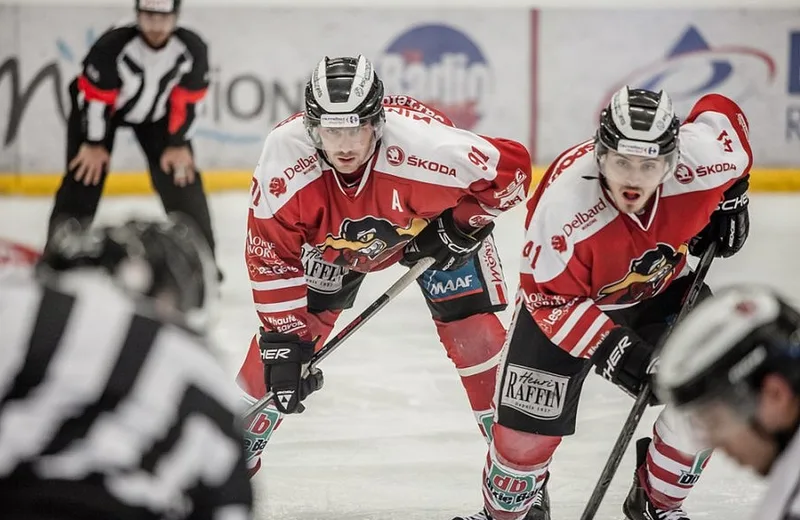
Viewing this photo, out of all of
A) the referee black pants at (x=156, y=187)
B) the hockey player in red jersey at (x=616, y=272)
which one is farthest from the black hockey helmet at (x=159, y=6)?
the hockey player in red jersey at (x=616, y=272)

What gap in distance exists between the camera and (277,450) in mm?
3453

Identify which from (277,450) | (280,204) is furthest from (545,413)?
(277,450)

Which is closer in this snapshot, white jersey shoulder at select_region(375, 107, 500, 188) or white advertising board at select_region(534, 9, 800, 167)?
white jersey shoulder at select_region(375, 107, 500, 188)

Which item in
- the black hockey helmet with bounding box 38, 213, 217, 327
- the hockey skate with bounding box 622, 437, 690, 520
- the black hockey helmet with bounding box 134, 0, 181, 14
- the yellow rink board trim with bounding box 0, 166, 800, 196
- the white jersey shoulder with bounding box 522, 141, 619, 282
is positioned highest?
the black hockey helmet with bounding box 38, 213, 217, 327

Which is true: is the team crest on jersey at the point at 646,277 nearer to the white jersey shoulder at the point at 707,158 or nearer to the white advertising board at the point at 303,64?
the white jersey shoulder at the point at 707,158

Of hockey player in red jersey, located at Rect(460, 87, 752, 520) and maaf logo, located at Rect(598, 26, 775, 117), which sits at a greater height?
hockey player in red jersey, located at Rect(460, 87, 752, 520)

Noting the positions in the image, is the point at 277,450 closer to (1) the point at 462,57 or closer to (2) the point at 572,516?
(2) the point at 572,516

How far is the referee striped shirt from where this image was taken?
1.32 meters

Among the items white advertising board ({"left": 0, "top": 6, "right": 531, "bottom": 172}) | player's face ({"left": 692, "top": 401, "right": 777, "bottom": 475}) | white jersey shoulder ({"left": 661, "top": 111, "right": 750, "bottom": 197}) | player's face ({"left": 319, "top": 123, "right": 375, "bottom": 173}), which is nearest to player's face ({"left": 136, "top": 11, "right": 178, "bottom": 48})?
white advertising board ({"left": 0, "top": 6, "right": 531, "bottom": 172})

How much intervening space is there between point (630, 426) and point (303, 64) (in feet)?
14.9

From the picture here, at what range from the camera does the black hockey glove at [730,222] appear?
282 cm

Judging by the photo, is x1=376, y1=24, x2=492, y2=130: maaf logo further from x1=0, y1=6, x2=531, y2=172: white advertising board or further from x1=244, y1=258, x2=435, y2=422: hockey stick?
Result: x1=244, y1=258, x2=435, y2=422: hockey stick

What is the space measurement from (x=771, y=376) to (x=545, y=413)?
4.29 feet

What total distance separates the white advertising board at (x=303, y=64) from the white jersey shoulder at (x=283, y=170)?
4.00 meters
